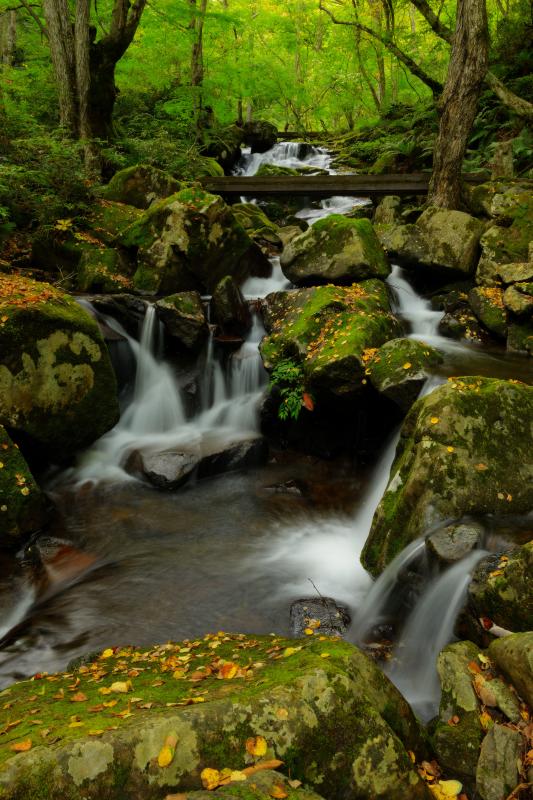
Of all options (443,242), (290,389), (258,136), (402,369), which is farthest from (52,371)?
(258,136)

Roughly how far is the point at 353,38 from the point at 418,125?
629cm

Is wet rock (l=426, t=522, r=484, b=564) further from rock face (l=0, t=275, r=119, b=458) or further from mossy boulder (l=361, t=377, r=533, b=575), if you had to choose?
rock face (l=0, t=275, r=119, b=458)

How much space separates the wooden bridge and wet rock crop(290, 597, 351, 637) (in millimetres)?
10925

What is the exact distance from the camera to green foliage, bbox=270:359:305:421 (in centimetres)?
766

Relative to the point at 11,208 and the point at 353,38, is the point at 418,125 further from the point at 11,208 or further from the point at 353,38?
the point at 11,208

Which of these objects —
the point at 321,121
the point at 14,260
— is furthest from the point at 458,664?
the point at 321,121

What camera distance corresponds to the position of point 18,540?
566 centimetres

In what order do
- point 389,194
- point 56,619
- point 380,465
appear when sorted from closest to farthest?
point 56,619 < point 380,465 < point 389,194

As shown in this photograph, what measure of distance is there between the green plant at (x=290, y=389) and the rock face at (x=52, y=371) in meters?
2.50

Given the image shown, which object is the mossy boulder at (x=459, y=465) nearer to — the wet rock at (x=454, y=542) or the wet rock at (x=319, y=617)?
the wet rock at (x=454, y=542)

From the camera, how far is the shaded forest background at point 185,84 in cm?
1049

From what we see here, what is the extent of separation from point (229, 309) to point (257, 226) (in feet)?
18.4

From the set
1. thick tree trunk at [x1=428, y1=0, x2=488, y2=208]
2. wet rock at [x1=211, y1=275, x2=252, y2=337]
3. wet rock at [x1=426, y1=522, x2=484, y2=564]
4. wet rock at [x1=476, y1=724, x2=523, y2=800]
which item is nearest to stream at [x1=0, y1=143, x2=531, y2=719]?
wet rock at [x1=426, y1=522, x2=484, y2=564]

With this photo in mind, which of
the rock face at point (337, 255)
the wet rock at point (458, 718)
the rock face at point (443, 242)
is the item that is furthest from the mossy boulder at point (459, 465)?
the rock face at point (443, 242)
